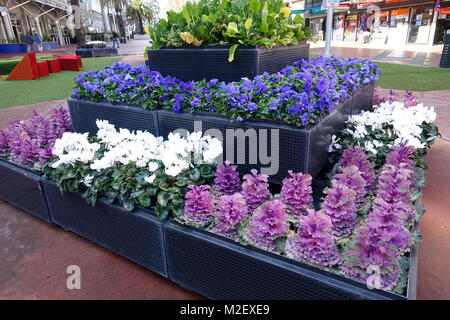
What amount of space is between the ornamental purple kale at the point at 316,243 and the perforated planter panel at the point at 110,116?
2021 mm

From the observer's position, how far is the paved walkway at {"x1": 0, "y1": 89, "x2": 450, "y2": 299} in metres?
2.23

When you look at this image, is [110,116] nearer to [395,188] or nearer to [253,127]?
[253,127]

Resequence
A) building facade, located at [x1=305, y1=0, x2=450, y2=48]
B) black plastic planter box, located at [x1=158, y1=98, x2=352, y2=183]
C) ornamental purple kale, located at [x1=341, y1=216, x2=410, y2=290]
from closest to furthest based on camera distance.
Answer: ornamental purple kale, located at [x1=341, y1=216, x2=410, y2=290]
black plastic planter box, located at [x1=158, y1=98, x2=352, y2=183]
building facade, located at [x1=305, y1=0, x2=450, y2=48]

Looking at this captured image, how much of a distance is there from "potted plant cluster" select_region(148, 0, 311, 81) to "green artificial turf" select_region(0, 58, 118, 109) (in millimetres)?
6088

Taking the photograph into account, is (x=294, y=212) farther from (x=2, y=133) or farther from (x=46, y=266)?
(x=2, y=133)

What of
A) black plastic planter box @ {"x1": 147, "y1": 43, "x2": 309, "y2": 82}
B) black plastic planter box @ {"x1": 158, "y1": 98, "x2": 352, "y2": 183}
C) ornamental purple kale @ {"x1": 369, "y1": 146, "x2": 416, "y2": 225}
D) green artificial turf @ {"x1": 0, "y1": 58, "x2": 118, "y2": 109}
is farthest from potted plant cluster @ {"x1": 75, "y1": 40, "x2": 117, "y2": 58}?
ornamental purple kale @ {"x1": 369, "y1": 146, "x2": 416, "y2": 225}

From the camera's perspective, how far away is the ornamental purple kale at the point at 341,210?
6.38ft

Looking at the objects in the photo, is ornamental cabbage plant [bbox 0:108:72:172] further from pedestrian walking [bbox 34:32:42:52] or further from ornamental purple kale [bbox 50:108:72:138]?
pedestrian walking [bbox 34:32:42:52]

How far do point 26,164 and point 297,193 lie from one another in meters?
2.53

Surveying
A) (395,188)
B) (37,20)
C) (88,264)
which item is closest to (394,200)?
(395,188)

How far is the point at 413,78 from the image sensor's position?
9.55 metres

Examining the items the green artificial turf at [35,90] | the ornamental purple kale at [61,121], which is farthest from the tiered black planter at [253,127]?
the green artificial turf at [35,90]

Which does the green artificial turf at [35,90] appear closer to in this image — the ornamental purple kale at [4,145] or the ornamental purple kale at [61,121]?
the ornamental purple kale at [61,121]

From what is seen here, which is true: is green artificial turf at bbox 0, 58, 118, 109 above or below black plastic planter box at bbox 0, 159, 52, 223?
below
